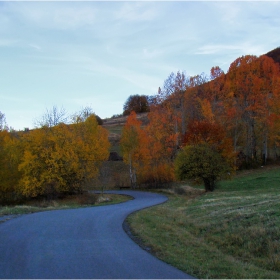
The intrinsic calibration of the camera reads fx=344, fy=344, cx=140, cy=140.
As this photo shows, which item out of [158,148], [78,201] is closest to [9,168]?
[78,201]

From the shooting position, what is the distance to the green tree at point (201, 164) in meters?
33.9

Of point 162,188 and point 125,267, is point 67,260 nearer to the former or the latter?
point 125,267

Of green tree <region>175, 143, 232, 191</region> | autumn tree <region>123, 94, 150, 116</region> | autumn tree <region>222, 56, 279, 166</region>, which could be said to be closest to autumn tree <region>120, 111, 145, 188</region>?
autumn tree <region>222, 56, 279, 166</region>

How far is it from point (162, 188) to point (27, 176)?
57.3 ft

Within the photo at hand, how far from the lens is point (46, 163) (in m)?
39.1

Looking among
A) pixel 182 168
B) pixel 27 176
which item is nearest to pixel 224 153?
pixel 182 168

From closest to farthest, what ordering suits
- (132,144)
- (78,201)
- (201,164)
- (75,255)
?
(75,255)
(201,164)
(78,201)
(132,144)

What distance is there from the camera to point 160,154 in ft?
159

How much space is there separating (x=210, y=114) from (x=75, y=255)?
39.7m

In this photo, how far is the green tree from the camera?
33.9 meters

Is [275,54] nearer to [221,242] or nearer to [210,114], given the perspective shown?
[210,114]

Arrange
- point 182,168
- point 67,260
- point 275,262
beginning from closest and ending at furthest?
point 67,260
point 275,262
point 182,168

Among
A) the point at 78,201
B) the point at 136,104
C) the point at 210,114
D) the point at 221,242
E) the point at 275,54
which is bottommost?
the point at 78,201

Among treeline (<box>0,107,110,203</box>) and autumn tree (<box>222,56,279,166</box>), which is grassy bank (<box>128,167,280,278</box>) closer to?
treeline (<box>0,107,110,203</box>)
